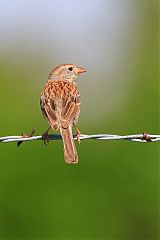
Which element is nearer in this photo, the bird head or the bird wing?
the bird wing

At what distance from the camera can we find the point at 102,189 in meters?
11.2

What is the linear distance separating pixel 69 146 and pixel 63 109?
1.79 ft

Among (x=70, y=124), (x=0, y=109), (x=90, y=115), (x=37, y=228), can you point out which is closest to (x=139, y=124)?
(x=90, y=115)

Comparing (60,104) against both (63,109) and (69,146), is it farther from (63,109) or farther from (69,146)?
(69,146)

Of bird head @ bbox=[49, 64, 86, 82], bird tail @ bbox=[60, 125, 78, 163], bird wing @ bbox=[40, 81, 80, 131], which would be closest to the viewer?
bird tail @ bbox=[60, 125, 78, 163]

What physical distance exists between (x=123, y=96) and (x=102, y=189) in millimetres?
3601

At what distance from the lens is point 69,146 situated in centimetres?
796

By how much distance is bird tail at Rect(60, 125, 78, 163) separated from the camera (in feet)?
25.9

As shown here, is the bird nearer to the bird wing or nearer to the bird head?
Answer: the bird wing

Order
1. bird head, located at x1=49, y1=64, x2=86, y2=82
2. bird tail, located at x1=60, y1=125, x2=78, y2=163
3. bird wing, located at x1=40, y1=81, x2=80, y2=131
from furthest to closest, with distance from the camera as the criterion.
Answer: bird head, located at x1=49, y1=64, x2=86, y2=82 < bird wing, located at x1=40, y1=81, x2=80, y2=131 < bird tail, located at x1=60, y1=125, x2=78, y2=163

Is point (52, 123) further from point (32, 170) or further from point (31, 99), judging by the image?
point (31, 99)

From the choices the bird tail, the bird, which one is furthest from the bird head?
the bird tail

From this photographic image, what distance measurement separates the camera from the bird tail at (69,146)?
A: 7.89 metres

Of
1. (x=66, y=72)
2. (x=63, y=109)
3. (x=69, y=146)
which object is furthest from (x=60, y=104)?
(x=66, y=72)
